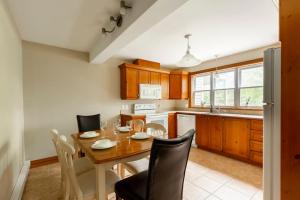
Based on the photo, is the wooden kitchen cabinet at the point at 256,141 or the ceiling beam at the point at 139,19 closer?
the ceiling beam at the point at 139,19

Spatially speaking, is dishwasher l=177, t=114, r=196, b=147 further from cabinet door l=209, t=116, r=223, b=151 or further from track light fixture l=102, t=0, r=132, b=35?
track light fixture l=102, t=0, r=132, b=35

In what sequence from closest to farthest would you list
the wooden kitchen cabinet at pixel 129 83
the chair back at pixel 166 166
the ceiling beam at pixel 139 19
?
the chair back at pixel 166 166 → the ceiling beam at pixel 139 19 → the wooden kitchen cabinet at pixel 129 83

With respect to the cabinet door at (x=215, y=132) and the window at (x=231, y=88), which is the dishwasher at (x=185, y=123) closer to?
the cabinet door at (x=215, y=132)

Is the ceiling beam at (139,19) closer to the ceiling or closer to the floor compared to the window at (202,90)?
closer to the ceiling

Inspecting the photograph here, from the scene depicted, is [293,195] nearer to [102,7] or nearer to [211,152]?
[102,7]

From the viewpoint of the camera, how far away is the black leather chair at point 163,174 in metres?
1.01

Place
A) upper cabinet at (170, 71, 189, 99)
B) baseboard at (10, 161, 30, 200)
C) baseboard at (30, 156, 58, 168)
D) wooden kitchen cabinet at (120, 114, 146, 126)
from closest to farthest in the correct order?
baseboard at (10, 161, 30, 200) → baseboard at (30, 156, 58, 168) → wooden kitchen cabinet at (120, 114, 146, 126) → upper cabinet at (170, 71, 189, 99)

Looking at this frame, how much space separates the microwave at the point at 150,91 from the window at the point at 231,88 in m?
1.23

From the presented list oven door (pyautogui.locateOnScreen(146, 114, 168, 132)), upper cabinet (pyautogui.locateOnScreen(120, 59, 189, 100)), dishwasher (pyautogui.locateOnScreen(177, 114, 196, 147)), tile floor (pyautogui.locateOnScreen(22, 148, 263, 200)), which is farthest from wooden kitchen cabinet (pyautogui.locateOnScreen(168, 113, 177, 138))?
tile floor (pyautogui.locateOnScreen(22, 148, 263, 200))

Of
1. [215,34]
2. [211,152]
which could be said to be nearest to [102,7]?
[215,34]

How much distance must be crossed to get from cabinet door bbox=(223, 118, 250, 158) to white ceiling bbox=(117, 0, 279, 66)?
1.57 meters

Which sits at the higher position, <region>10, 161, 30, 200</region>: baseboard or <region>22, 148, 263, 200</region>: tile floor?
<region>10, 161, 30, 200</region>: baseboard

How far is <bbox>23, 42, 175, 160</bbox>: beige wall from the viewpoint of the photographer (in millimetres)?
2783

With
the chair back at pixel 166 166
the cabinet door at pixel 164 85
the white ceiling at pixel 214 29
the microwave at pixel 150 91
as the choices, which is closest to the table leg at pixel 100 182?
the chair back at pixel 166 166
